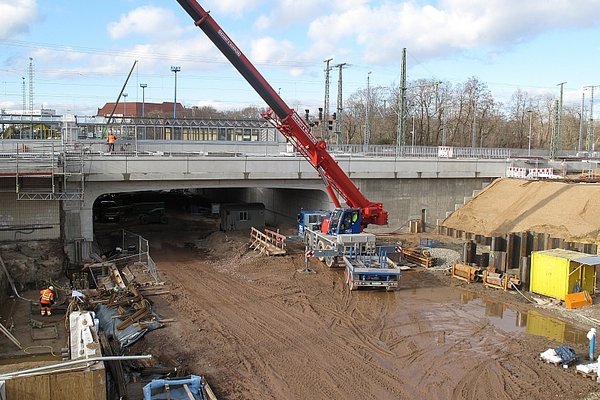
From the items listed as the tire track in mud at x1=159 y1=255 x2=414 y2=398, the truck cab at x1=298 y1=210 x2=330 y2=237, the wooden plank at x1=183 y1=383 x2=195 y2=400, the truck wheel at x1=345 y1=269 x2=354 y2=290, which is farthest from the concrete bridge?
the wooden plank at x1=183 y1=383 x2=195 y2=400

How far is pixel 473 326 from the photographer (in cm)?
1889

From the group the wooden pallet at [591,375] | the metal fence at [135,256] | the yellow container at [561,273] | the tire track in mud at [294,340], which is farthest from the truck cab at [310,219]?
the wooden pallet at [591,375]

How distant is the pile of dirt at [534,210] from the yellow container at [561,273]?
318 inches

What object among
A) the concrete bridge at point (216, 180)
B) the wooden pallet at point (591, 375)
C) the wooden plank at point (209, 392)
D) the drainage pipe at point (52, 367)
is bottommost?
the wooden pallet at point (591, 375)

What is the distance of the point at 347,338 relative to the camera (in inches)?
685

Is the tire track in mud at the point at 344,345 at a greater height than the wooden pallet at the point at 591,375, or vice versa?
the wooden pallet at the point at 591,375

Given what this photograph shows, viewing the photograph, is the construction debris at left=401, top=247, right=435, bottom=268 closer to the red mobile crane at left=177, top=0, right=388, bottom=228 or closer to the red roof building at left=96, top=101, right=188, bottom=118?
the red mobile crane at left=177, top=0, right=388, bottom=228

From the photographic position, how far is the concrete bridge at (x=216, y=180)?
84.4 ft

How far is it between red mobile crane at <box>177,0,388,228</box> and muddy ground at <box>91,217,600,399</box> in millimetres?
3470

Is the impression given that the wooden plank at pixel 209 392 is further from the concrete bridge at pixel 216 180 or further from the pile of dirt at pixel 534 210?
the pile of dirt at pixel 534 210

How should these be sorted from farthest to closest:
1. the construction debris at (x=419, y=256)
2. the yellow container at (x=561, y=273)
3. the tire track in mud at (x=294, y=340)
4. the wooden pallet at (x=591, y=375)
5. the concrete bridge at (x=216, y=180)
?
the construction debris at (x=419, y=256) < the concrete bridge at (x=216, y=180) < the yellow container at (x=561, y=273) < the wooden pallet at (x=591, y=375) < the tire track in mud at (x=294, y=340)

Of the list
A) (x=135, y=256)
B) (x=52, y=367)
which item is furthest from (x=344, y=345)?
(x=135, y=256)

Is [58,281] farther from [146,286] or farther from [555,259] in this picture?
[555,259]

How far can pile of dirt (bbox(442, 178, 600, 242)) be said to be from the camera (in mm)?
30344
